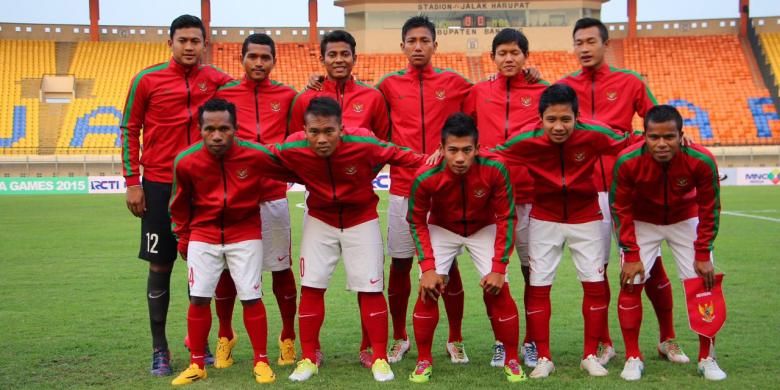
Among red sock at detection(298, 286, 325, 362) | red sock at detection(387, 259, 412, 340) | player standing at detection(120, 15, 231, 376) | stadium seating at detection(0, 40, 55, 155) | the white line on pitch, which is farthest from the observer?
stadium seating at detection(0, 40, 55, 155)

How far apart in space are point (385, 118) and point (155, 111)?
1.49m

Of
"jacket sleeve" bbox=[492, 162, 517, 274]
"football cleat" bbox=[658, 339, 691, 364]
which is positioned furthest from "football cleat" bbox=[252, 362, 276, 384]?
"football cleat" bbox=[658, 339, 691, 364]

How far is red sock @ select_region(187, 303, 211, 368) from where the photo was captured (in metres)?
5.02


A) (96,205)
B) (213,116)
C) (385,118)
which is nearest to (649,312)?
(385,118)

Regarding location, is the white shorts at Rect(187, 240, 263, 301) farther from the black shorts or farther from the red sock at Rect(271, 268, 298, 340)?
the red sock at Rect(271, 268, 298, 340)

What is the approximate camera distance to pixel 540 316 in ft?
16.7

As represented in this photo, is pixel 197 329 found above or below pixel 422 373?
above

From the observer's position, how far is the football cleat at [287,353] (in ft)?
17.9

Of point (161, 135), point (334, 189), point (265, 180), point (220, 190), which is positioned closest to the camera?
point (220, 190)

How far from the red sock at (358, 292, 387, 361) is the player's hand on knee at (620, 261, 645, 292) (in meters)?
1.43

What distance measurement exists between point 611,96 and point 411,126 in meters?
1.32

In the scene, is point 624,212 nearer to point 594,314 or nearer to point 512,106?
point 594,314

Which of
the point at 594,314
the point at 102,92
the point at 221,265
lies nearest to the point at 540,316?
the point at 594,314

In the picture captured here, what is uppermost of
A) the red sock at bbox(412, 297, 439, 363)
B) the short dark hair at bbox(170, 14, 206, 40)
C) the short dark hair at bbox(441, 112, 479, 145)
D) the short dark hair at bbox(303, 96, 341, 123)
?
the short dark hair at bbox(170, 14, 206, 40)
